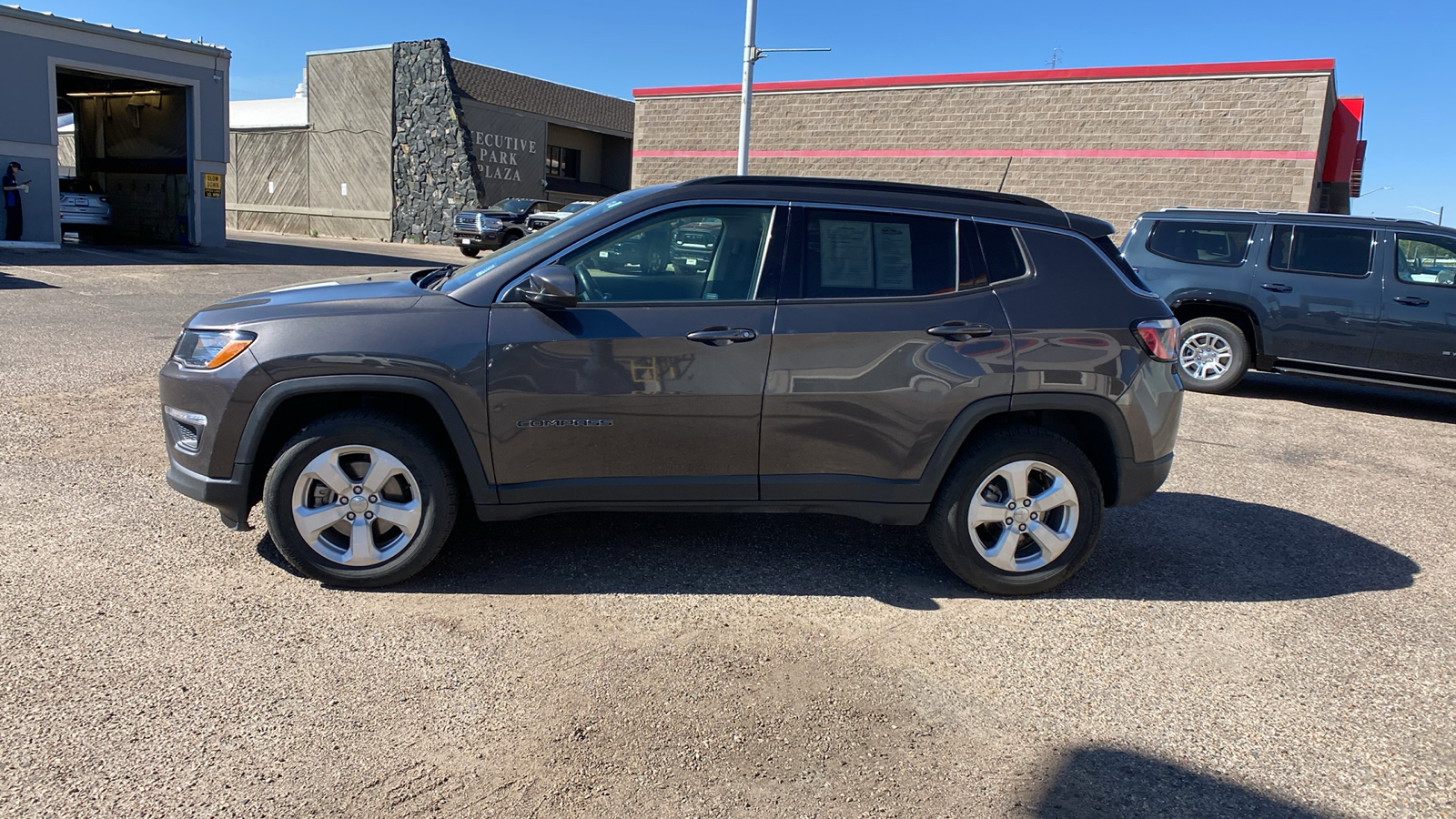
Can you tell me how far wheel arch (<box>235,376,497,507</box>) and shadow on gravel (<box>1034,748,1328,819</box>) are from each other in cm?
246

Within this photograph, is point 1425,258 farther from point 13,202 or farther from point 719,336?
point 13,202

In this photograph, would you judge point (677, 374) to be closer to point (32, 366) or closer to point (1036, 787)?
point (1036, 787)

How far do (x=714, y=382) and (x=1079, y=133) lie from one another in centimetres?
2443

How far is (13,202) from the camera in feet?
65.7

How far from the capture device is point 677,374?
163 inches

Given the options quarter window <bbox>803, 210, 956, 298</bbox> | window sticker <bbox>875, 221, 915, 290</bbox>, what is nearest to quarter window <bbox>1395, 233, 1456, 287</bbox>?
quarter window <bbox>803, 210, 956, 298</bbox>

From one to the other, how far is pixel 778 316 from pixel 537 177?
37.7 m

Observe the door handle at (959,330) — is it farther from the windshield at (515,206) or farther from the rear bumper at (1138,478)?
the windshield at (515,206)

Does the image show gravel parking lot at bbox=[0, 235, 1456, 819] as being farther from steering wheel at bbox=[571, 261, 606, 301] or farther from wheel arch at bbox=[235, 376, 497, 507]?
steering wheel at bbox=[571, 261, 606, 301]

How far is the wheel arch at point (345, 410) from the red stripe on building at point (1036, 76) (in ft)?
79.6

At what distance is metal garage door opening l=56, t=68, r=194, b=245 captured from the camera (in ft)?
79.0

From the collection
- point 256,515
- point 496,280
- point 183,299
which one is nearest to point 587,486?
point 496,280

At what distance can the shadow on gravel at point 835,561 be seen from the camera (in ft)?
14.7

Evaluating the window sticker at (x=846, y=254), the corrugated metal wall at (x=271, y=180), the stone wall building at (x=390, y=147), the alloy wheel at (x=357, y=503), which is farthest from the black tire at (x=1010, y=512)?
the corrugated metal wall at (x=271, y=180)
